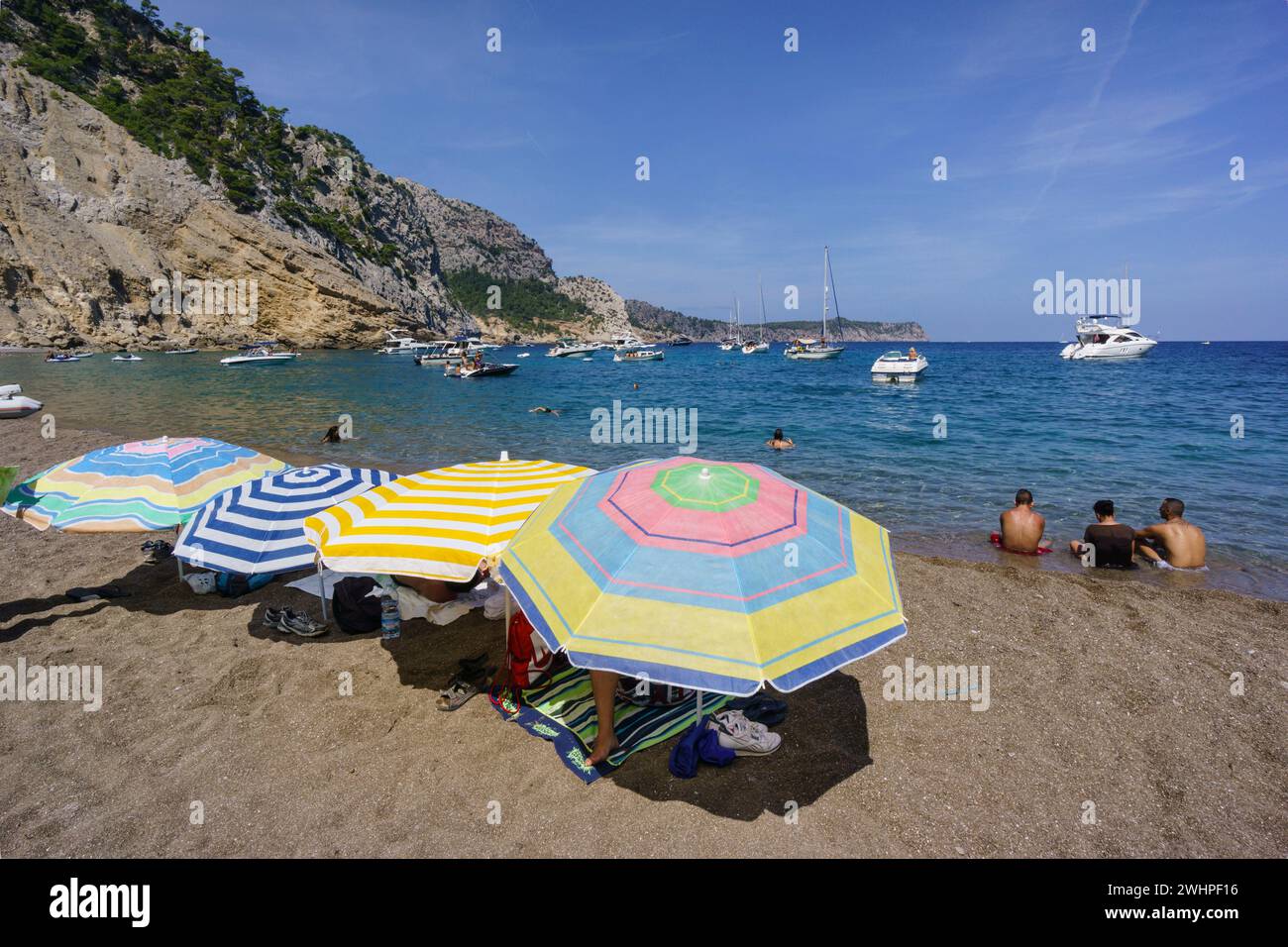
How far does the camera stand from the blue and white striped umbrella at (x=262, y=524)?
5.59 meters

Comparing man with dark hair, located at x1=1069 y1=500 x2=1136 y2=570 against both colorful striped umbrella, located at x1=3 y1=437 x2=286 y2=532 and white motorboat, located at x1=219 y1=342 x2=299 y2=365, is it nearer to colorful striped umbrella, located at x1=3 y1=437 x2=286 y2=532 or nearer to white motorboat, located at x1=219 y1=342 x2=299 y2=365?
colorful striped umbrella, located at x1=3 y1=437 x2=286 y2=532

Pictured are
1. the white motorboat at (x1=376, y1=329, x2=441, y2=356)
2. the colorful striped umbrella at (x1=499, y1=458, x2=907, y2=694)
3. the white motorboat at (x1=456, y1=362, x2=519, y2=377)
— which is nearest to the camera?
the colorful striped umbrella at (x1=499, y1=458, x2=907, y2=694)

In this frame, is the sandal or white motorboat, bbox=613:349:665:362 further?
white motorboat, bbox=613:349:665:362

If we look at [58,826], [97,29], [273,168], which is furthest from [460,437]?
[97,29]

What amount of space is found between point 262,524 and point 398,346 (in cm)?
8301

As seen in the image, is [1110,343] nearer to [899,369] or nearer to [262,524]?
[899,369]

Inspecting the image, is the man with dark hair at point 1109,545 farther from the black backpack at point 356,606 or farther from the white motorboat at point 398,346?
the white motorboat at point 398,346

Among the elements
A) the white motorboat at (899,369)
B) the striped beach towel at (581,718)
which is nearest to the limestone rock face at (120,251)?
the white motorboat at (899,369)

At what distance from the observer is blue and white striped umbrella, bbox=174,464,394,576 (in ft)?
18.3

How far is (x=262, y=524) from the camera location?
5.83 metres

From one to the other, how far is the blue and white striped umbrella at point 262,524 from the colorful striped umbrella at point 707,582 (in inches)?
115

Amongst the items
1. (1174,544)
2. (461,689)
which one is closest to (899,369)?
(1174,544)

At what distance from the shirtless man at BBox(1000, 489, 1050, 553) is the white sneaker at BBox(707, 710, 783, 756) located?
7.27 meters

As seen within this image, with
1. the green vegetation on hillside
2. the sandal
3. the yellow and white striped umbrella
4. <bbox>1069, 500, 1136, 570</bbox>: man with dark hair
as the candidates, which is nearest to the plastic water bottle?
the sandal
